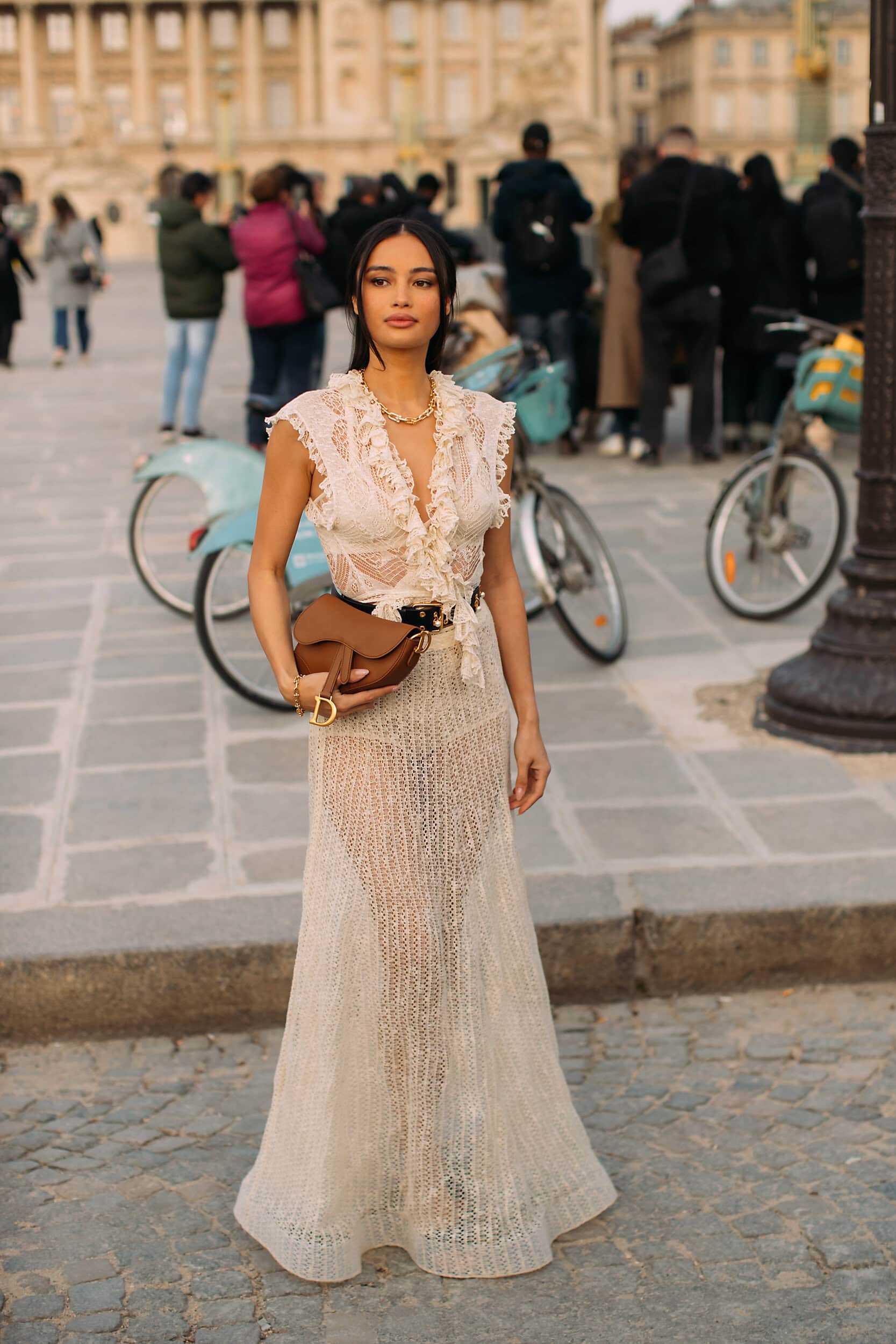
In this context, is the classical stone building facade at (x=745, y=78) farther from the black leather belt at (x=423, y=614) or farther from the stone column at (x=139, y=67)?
the black leather belt at (x=423, y=614)

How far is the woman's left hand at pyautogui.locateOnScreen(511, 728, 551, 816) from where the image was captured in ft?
9.69

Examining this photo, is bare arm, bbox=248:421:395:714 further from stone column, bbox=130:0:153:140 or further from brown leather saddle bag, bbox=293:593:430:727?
stone column, bbox=130:0:153:140

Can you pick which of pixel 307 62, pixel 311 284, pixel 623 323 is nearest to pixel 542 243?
pixel 623 323

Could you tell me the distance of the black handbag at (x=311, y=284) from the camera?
1024 centimetres

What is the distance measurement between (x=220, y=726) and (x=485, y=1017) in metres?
2.92

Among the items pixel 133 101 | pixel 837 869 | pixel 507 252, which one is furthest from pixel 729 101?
pixel 837 869

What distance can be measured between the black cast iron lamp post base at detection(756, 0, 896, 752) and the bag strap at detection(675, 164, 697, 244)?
474 centimetres

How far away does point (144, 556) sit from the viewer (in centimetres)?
702

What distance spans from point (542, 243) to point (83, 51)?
93.6 m

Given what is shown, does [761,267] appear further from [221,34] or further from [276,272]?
[221,34]

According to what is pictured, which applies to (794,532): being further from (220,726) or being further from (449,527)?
(449,527)

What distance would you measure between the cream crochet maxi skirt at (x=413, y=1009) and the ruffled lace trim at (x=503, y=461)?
0.17 m

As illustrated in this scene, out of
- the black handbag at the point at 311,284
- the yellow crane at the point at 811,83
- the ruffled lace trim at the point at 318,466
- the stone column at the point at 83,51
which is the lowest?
the ruffled lace trim at the point at 318,466

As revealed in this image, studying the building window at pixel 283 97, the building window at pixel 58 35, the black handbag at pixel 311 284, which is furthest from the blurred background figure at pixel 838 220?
the building window at pixel 58 35
